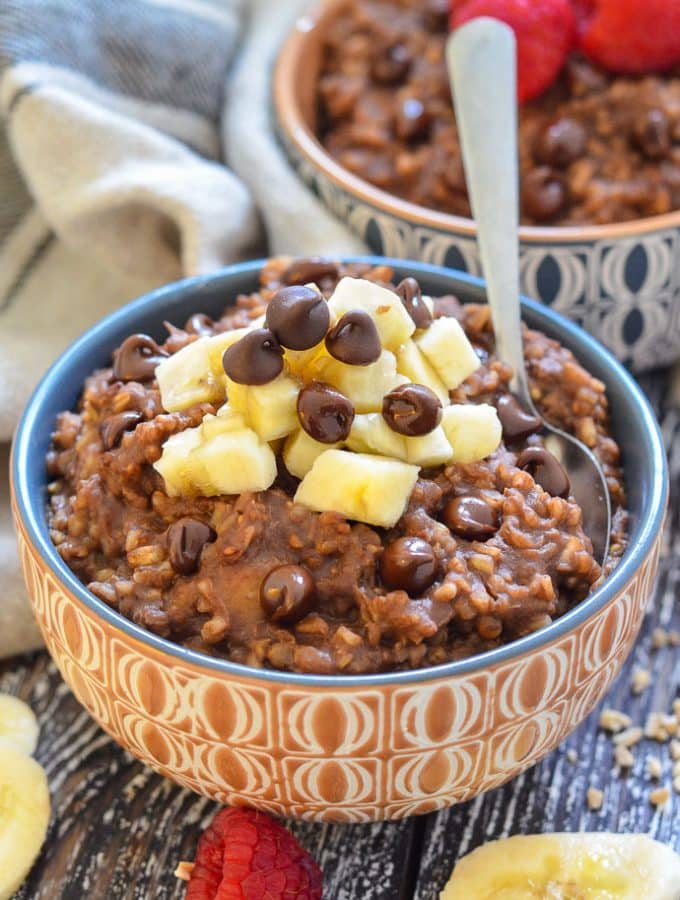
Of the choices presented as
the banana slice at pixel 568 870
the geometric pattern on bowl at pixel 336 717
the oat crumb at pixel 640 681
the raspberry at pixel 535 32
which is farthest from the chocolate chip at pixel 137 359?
the raspberry at pixel 535 32

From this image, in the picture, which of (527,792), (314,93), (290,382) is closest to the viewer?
(290,382)

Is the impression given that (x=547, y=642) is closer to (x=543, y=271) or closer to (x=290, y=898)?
(x=290, y=898)

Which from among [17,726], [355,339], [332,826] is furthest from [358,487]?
[17,726]

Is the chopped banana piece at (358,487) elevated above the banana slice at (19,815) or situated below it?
above

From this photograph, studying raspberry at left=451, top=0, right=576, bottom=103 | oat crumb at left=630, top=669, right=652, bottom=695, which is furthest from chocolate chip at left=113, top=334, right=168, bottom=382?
raspberry at left=451, top=0, right=576, bottom=103

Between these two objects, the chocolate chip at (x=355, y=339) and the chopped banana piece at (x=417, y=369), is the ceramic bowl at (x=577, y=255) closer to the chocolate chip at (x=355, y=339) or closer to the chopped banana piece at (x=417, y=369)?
the chopped banana piece at (x=417, y=369)

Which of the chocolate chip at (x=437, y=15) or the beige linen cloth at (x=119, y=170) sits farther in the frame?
the chocolate chip at (x=437, y=15)

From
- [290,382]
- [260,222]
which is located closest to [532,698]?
[290,382]
